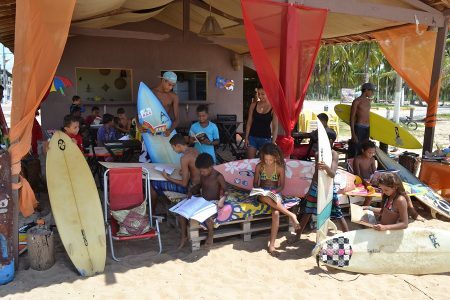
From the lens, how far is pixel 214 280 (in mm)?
3090

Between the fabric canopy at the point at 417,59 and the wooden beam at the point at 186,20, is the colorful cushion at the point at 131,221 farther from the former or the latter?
the fabric canopy at the point at 417,59

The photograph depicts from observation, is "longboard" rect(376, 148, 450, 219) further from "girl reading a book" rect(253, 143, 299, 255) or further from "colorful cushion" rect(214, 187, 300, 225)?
"girl reading a book" rect(253, 143, 299, 255)

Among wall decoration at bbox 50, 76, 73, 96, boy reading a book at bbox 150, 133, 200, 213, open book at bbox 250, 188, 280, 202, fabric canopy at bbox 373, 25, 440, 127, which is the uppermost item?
fabric canopy at bbox 373, 25, 440, 127

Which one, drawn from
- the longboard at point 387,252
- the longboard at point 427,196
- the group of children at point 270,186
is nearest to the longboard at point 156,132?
the group of children at point 270,186

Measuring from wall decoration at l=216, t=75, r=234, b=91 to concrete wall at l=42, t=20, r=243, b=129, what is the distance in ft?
0.31

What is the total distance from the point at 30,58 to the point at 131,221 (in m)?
A: 1.63

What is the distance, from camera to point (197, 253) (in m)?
3.56

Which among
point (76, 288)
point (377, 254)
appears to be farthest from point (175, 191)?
point (377, 254)

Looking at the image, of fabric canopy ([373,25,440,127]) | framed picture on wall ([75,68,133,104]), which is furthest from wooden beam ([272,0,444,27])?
framed picture on wall ([75,68,133,104])

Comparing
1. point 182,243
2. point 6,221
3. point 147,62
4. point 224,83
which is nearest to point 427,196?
point 182,243

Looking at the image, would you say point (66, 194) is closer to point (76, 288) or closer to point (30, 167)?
point (76, 288)

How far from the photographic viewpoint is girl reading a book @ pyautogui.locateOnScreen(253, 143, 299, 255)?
3.69 meters

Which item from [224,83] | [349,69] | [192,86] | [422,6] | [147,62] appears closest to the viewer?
[422,6]

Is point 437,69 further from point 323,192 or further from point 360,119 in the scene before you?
point 323,192
